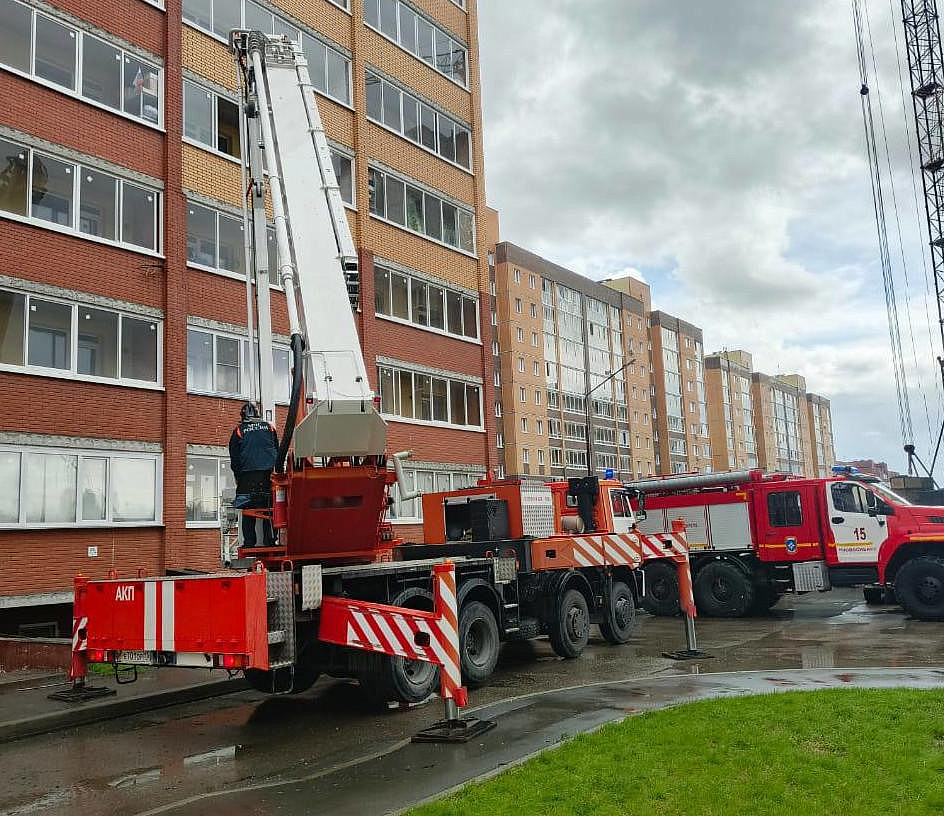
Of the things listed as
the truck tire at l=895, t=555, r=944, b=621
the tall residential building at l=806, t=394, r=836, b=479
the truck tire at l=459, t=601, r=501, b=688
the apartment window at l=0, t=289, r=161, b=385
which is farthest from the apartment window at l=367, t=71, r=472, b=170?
the tall residential building at l=806, t=394, r=836, b=479

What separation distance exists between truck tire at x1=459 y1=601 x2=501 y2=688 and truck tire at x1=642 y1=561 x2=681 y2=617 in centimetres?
940

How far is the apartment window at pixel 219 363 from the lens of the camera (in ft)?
62.8

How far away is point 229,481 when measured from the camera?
19.3 metres

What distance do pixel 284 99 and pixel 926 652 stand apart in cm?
1203

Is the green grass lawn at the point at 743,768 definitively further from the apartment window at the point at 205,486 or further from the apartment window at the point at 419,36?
the apartment window at the point at 419,36

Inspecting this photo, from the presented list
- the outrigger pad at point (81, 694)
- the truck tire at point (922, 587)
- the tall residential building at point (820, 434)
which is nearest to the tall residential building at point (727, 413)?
the tall residential building at point (820, 434)

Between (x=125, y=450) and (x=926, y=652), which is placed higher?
(x=125, y=450)

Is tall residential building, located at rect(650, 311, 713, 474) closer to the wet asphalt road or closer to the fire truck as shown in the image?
the fire truck

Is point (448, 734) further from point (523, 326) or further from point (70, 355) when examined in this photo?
point (523, 326)

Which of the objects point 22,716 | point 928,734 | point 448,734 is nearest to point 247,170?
point 22,716

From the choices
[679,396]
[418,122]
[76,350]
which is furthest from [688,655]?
[679,396]

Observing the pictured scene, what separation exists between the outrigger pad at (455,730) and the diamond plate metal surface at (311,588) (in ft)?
5.48

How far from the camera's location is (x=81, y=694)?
35.3ft

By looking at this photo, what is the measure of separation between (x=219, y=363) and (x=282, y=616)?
39.0 feet
